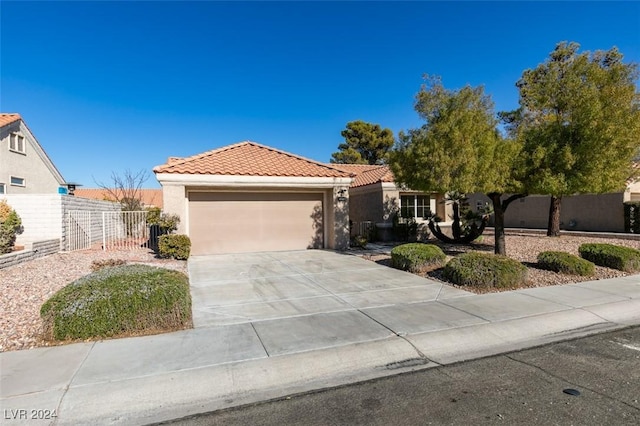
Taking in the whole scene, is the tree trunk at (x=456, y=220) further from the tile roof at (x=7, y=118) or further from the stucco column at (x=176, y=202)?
the tile roof at (x=7, y=118)

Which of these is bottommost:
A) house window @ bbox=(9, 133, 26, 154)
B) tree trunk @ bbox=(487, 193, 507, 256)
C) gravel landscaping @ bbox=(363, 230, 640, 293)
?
gravel landscaping @ bbox=(363, 230, 640, 293)

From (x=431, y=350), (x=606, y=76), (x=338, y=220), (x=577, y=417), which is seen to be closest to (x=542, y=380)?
(x=577, y=417)

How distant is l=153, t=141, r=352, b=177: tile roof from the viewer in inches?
539

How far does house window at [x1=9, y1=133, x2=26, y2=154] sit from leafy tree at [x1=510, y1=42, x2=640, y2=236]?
80.5 feet

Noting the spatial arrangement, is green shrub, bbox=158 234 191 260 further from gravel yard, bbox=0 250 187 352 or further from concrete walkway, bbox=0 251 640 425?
concrete walkway, bbox=0 251 640 425

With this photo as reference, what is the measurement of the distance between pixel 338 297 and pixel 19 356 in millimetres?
5176

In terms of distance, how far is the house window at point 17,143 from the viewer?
1986 centimetres

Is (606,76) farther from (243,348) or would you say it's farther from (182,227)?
(182,227)

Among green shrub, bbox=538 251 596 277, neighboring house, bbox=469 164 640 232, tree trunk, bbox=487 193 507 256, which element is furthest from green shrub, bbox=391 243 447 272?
neighboring house, bbox=469 164 640 232

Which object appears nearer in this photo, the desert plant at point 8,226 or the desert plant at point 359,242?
the desert plant at point 8,226

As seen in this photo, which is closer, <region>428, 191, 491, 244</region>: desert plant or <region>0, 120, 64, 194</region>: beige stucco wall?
<region>428, 191, 491, 244</region>: desert plant

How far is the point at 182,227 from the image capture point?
13.2 m

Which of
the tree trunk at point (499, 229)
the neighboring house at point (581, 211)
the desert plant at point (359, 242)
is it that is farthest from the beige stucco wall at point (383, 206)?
the neighboring house at point (581, 211)

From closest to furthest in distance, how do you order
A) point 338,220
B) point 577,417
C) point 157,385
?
point 577,417 < point 157,385 < point 338,220
